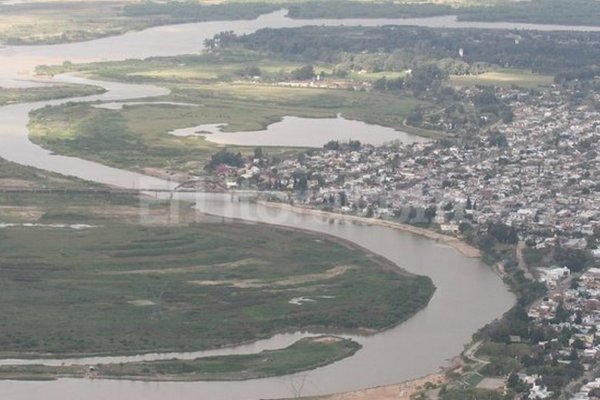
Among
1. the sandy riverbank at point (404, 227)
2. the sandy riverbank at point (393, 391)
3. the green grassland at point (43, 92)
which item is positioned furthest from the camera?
the green grassland at point (43, 92)

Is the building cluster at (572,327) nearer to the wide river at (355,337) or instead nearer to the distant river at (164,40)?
the wide river at (355,337)

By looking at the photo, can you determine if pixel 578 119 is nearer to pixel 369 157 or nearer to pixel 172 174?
pixel 369 157

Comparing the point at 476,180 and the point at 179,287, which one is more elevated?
the point at 179,287

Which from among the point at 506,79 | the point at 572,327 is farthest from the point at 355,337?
the point at 506,79

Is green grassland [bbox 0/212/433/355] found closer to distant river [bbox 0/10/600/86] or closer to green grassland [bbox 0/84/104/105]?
green grassland [bbox 0/84/104/105]

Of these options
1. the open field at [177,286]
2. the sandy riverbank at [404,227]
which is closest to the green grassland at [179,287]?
the open field at [177,286]

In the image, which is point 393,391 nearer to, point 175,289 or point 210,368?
point 210,368
